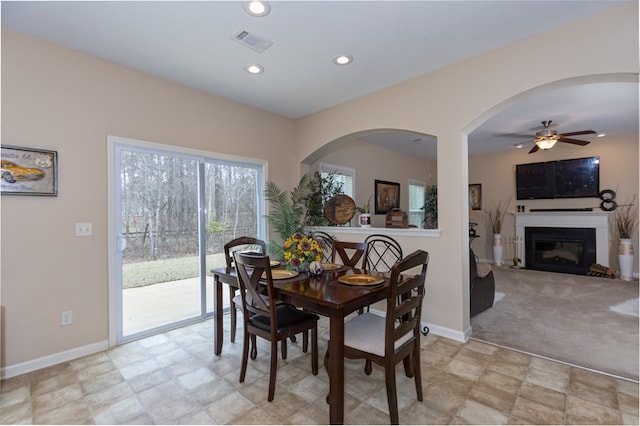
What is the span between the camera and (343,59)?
290cm

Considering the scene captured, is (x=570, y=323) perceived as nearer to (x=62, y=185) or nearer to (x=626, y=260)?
(x=626, y=260)

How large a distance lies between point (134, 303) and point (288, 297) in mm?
2141

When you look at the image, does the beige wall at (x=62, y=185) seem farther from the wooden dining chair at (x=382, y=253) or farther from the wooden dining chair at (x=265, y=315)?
the wooden dining chair at (x=382, y=253)

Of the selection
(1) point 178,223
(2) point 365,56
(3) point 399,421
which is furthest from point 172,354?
(2) point 365,56

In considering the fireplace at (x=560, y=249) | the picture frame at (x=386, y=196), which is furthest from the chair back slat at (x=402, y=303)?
the fireplace at (x=560, y=249)

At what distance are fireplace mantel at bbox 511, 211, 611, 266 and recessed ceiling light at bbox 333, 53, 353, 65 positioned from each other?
5.91m

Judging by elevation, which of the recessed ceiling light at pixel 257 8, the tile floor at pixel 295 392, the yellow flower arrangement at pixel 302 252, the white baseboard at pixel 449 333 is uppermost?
the recessed ceiling light at pixel 257 8

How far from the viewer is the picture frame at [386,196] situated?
6.36m

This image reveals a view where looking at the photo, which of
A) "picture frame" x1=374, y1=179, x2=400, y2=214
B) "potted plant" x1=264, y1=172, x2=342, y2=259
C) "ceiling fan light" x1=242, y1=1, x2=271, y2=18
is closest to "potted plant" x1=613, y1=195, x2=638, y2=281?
"picture frame" x1=374, y1=179, x2=400, y2=214

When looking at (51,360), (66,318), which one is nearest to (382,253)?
(66,318)

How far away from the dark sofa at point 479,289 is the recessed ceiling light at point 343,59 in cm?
244

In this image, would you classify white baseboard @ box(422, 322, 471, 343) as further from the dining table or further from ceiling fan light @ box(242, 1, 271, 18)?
ceiling fan light @ box(242, 1, 271, 18)

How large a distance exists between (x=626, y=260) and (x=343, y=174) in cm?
541

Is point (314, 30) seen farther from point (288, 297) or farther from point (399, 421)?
point (399, 421)
